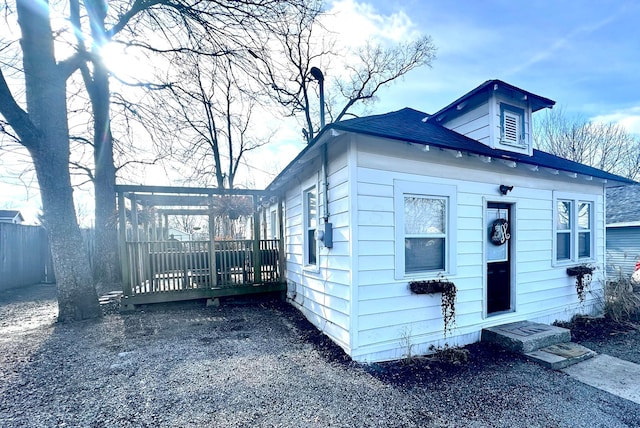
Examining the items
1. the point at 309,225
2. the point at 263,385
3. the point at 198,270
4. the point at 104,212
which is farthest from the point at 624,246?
the point at 104,212

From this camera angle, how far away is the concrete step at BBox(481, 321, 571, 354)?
3852 millimetres

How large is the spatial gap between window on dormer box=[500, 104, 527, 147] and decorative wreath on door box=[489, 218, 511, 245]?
4.66ft

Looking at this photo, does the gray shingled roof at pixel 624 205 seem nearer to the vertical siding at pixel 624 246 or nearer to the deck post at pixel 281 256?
the vertical siding at pixel 624 246

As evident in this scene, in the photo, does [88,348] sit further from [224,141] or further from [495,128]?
[224,141]

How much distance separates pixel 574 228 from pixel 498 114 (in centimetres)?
276

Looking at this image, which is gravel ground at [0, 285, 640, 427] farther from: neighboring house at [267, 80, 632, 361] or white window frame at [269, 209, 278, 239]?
white window frame at [269, 209, 278, 239]

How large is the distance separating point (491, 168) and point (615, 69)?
360 inches

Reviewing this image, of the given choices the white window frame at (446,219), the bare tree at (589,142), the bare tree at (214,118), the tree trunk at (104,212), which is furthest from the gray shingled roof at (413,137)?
the bare tree at (589,142)

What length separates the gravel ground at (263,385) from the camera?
2463mm

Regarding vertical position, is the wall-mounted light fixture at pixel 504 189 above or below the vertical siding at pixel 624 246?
above

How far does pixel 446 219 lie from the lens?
409 centimetres

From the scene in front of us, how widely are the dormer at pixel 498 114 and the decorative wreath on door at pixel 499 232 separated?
1.27m

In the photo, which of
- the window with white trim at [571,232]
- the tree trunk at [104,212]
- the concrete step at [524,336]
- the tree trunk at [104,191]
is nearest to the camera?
the concrete step at [524,336]

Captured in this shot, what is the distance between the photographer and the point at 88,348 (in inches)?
154
